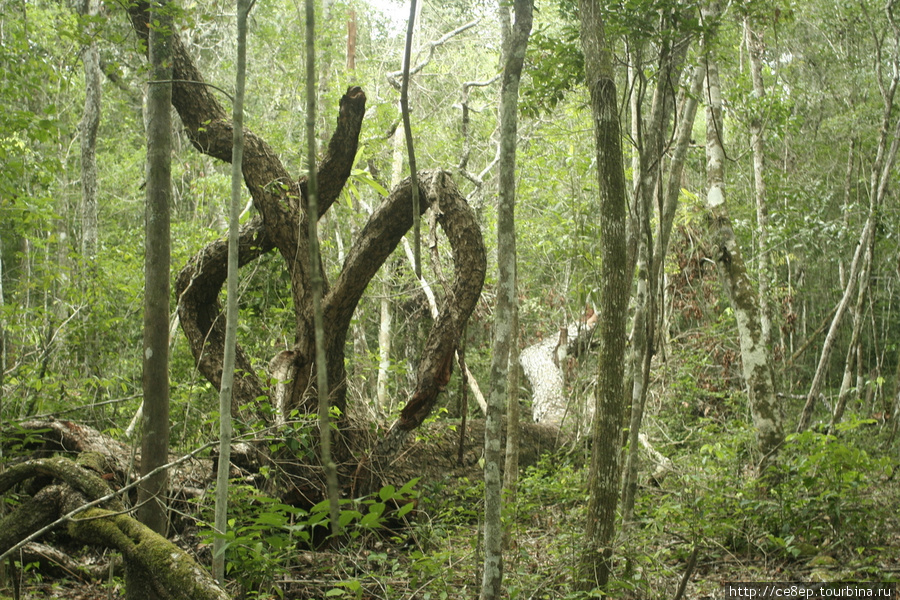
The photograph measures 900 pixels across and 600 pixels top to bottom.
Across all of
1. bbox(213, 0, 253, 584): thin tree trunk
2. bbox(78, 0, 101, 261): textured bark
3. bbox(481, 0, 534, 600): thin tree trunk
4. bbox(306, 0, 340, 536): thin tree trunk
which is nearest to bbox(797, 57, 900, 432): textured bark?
bbox(481, 0, 534, 600): thin tree trunk

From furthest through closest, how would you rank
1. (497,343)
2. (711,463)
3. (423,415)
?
(711,463)
(423,415)
(497,343)

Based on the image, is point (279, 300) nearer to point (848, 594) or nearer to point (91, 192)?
point (91, 192)

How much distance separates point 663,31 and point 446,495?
4803 mm

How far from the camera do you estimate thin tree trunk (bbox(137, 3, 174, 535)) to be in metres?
3.42

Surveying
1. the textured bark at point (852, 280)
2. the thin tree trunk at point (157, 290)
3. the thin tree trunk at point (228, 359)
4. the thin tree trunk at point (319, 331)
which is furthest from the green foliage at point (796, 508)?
the thin tree trunk at point (319, 331)

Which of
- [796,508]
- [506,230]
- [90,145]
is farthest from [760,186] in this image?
[90,145]

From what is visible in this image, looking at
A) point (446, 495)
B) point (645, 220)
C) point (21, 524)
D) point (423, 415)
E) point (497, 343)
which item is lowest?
point (446, 495)

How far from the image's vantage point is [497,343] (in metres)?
3.33

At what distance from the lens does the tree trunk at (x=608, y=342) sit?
338 centimetres

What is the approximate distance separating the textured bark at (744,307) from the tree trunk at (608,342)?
205 centimetres

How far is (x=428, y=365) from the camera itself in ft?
16.5

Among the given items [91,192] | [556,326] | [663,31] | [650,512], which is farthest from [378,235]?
[556,326]

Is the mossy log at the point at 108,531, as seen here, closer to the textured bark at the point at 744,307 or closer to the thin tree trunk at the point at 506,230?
the thin tree trunk at the point at 506,230

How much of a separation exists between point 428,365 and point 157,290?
88.3 inches
